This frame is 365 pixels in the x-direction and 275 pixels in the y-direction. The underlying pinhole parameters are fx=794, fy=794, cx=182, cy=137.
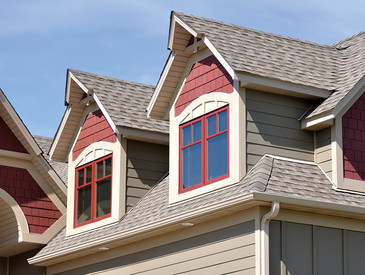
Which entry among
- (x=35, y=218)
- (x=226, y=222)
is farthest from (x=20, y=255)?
(x=226, y=222)

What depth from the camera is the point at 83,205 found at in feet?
65.3

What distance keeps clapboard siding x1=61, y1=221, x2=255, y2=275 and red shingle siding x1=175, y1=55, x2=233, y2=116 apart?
9.86 feet

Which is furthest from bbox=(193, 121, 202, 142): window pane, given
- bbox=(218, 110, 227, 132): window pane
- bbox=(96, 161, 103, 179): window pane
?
bbox=(96, 161, 103, 179): window pane

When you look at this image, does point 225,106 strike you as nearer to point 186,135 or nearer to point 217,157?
point 217,157

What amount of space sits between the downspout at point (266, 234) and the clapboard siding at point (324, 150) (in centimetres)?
208

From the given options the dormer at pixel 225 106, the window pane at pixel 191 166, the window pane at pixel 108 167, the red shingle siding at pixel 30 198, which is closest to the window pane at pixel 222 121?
the dormer at pixel 225 106

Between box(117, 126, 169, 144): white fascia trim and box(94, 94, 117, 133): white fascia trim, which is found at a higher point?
box(94, 94, 117, 133): white fascia trim

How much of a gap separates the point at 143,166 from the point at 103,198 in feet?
4.07

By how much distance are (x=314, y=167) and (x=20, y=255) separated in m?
10.3

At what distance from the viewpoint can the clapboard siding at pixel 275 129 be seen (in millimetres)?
15555

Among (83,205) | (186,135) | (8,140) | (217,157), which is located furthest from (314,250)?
(8,140)

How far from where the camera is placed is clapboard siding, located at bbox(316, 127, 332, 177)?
15508 mm

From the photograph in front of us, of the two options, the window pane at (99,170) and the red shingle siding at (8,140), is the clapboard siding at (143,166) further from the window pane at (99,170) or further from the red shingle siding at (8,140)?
the red shingle siding at (8,140)

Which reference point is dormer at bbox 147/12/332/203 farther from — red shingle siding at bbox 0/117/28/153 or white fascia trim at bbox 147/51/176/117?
red shingle siding at bbox 0/117/28/153
